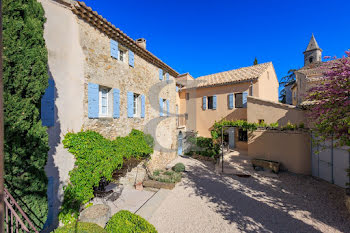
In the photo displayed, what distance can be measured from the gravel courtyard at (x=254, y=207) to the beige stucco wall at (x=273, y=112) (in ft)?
12.6

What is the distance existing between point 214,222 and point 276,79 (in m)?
19.4

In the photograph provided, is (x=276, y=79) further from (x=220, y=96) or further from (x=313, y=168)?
(x=313, y=168)

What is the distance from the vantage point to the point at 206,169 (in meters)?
11.9

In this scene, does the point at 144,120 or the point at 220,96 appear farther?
the point at 220,96

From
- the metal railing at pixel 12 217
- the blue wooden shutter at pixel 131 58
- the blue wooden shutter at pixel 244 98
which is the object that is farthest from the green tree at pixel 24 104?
the blue wooden shutter at pixel 244 98

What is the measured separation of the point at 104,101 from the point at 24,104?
138 inches

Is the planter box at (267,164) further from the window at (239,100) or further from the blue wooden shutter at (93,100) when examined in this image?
the blue wooden shutter at (93,100)

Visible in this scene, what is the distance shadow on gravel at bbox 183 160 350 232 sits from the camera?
5.43 meters

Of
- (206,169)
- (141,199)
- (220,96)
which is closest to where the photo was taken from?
(141,199)

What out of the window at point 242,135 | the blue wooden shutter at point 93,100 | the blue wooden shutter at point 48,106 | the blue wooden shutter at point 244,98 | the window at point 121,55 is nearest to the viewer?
the blue wooden shutter at point 48,106

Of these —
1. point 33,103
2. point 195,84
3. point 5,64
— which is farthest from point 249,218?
point 195,84

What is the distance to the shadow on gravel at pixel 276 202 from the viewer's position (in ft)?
17.8

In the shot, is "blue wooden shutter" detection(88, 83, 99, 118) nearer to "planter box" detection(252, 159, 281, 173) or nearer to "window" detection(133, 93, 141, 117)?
"window" detection(133, 93, 141, 117)

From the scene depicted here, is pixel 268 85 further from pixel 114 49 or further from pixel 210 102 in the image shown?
pixel 114 49
